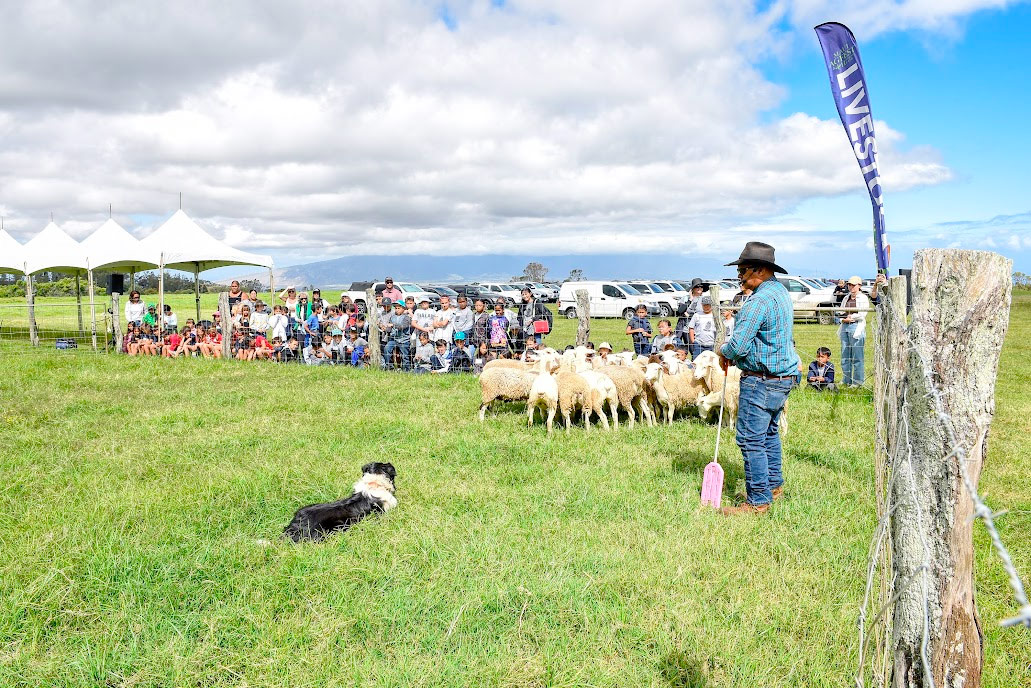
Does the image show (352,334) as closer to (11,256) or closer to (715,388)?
(715,388)

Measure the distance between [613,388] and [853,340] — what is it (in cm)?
504

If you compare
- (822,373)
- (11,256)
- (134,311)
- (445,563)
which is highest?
(11,256)

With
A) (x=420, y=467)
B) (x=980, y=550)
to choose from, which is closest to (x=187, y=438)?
(x=420, y=467)

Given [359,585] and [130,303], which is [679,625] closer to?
[359,585]

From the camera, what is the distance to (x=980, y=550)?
A: 14.4 feet

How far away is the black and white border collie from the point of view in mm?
4574

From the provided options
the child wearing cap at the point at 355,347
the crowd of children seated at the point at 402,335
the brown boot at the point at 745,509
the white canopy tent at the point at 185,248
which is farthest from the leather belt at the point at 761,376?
the white canopy tent at the point at 185,248

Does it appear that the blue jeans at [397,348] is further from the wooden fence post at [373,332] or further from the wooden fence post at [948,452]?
the wooden fence post at [948,452]

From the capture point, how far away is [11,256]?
19.9m

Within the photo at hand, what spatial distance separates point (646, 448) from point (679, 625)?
148 inches

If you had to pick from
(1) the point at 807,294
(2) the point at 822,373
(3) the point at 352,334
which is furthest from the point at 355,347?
(1) the point at 807,294

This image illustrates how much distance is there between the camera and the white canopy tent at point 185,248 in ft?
57.0

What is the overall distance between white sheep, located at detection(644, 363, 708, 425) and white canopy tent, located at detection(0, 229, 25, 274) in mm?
19290

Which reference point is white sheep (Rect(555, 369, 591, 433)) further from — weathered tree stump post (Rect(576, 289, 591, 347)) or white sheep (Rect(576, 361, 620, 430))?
weathered tree stump post (Rect(576, 289, 591, 347))
